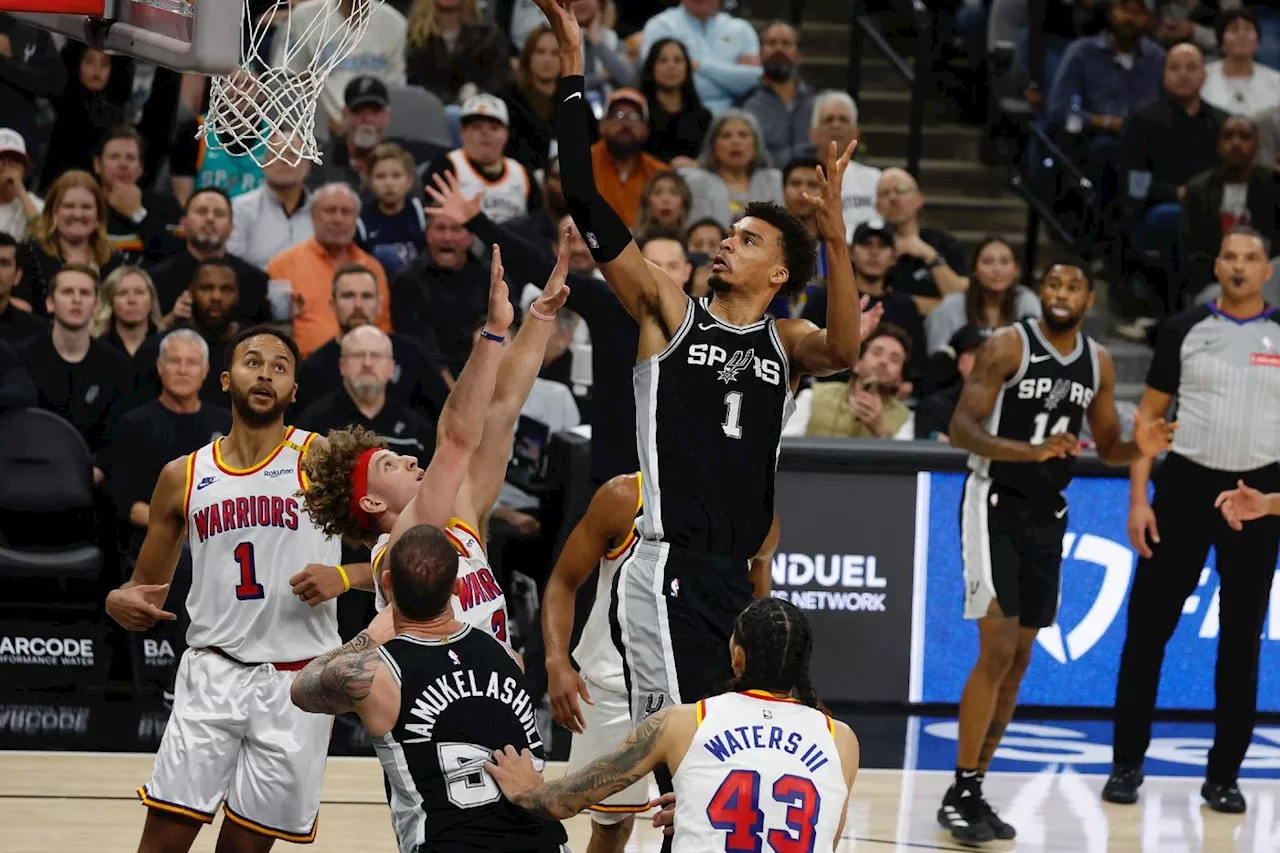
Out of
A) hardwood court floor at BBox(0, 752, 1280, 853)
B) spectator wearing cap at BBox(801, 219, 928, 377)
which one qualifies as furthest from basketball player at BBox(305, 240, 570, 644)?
spectator wearing cap at BBox(801, 219, 928, 377)

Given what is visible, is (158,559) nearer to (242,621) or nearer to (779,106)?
Answer: (242,621)

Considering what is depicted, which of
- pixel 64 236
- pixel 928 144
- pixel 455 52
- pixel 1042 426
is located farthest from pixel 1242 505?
pixel 928 144

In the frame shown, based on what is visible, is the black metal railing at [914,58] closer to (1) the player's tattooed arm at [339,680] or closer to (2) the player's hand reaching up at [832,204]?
(2) the player's hand reaching up at [832,204]

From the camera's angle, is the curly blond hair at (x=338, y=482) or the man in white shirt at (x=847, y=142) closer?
the curly blond hair at (x=338, y=482)

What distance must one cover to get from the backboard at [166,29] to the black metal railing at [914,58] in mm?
7886

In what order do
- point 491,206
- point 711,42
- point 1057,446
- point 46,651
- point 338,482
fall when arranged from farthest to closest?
1. point 711,42
2. point 491,206
3. point 46,651
4. point 1057,446
5. point 338,482

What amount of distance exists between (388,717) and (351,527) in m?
0.96

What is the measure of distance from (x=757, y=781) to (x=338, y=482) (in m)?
1.43

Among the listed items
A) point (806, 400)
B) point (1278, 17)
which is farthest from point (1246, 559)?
point (1278, 17)

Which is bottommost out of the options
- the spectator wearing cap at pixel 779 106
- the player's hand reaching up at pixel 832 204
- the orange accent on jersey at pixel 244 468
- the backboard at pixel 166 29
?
the orange accent on jersey at pixel 244 468

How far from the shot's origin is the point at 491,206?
35.6 feet

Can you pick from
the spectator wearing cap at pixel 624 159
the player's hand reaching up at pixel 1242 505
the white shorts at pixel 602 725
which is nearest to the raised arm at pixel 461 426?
the white shorts at pixel 602 725

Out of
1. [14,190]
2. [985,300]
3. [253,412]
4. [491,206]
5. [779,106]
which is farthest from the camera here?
[779,106]

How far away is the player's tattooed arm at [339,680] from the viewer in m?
4.38
